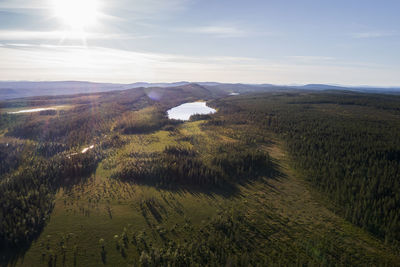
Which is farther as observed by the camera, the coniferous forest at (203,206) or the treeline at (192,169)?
the treeline at (192,169)

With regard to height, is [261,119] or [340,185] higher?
[261,119]

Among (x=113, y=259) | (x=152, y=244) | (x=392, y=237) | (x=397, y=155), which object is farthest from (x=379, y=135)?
(x=113, y=259)

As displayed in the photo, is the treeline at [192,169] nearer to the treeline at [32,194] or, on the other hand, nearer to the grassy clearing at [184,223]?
the grassy clearing at [184,223]

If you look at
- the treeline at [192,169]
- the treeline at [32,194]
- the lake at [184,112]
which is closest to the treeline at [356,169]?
the treeline at [192,169]

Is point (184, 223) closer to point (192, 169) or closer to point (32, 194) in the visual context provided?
point (192, 169)

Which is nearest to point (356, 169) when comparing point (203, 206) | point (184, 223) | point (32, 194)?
point (203, 206)

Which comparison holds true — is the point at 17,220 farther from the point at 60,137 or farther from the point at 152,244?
the point at 60,137

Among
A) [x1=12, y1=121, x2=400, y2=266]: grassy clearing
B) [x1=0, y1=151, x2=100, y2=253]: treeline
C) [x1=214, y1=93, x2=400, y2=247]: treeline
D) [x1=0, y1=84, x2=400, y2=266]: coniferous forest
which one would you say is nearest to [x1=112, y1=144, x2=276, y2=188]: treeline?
[x1=0, y1=84, x2=400, y2=266]: coniferous forest

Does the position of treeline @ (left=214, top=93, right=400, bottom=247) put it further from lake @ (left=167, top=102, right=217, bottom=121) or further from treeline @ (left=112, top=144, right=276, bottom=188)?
lake @ (left=167, top=102, right=217, bottom=121)
